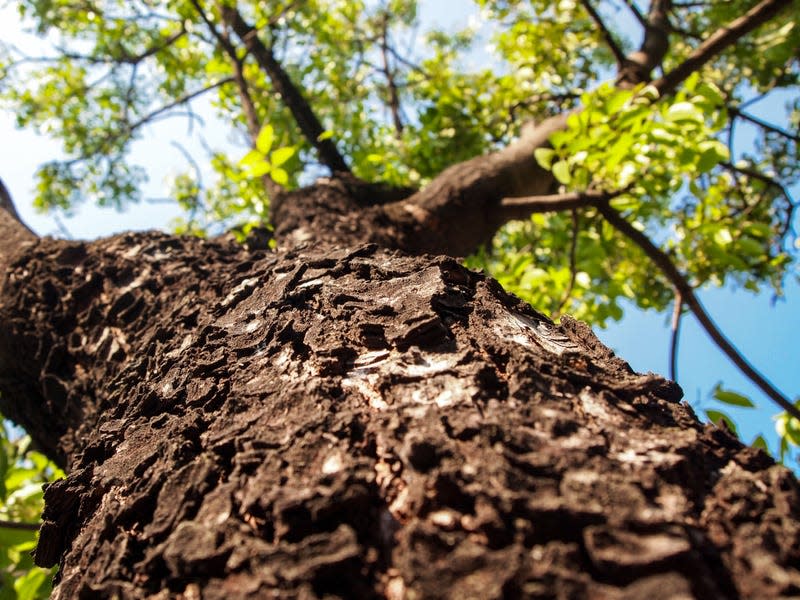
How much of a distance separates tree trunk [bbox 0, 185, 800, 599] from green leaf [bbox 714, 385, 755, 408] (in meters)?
1.12

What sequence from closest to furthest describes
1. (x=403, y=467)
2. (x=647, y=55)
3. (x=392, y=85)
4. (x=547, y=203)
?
(x=403, y=467)
(x=547, y=203)
(x=647, y=55)
(x=392, y=85)

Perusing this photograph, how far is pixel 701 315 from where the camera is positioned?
100 inches

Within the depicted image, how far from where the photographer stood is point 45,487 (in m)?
1.10

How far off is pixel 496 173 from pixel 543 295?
29.5 inches

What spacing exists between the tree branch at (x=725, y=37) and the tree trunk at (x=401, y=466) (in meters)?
3.08

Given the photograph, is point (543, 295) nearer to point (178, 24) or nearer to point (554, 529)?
point (554, 529)

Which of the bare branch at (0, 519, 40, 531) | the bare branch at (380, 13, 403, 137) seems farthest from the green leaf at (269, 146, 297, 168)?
the bare branch at (380, 13, 403, 137)

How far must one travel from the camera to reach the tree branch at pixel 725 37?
10.5ft

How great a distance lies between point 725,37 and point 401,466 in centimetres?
383

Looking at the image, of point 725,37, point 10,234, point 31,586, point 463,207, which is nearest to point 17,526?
point 31,586

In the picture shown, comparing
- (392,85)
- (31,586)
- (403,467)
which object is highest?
(392,85)

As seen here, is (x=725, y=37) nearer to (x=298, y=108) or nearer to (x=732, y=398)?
(x=732, y=398)

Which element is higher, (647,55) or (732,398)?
(647,55)

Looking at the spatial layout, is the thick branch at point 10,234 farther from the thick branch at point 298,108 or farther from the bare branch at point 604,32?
the bare branch at point 604,32
